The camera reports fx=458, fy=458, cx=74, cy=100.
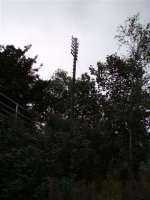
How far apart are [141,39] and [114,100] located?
3.35m

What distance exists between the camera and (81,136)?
1706cm

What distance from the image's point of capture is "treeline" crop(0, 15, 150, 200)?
312 inches

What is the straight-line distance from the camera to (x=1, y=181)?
8.22 meters

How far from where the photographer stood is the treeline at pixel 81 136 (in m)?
7.94

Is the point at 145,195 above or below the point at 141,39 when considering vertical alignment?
below

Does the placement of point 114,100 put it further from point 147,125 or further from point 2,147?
point 2,147

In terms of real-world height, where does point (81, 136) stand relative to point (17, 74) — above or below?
below

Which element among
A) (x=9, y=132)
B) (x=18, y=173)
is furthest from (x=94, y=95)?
(x=18, y=173)

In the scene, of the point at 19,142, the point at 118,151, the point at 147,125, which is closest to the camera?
the point at 19,142

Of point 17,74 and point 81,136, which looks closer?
point 81,136

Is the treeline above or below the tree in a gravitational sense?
below

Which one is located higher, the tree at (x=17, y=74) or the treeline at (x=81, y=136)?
the tree at (x=17, y=74)

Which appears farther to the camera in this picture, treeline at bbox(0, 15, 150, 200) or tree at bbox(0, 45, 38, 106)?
tree at bbox(0, 45, 38, 106)

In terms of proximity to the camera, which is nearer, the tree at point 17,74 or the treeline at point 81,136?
the treeline at point 81,136
